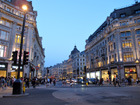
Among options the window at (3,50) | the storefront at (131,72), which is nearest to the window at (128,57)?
the storefront at (131,72)

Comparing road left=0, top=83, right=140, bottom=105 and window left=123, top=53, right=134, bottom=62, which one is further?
window left=123, top=53, right=134, bottom=62

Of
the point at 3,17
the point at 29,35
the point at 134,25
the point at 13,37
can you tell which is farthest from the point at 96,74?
the point at 3,17

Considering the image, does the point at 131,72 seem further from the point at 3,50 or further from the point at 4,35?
the point at 4,35

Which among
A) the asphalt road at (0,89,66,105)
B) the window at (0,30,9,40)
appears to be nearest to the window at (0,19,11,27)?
the window at (0,30,9,40)

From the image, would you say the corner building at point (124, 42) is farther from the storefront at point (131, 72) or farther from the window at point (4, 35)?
the window at point (4, 35)

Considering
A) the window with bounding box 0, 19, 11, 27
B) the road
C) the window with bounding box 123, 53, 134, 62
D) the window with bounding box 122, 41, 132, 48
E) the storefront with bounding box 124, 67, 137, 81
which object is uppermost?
the window with bounding box 0, 19, 11, 27

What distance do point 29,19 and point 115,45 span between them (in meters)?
29.3

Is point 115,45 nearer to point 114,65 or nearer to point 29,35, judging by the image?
point 114,65

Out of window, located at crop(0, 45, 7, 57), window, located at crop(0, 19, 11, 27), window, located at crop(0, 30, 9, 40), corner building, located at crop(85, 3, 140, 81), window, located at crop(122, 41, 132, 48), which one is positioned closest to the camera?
window, located at crop(0, 45, 7, 57)

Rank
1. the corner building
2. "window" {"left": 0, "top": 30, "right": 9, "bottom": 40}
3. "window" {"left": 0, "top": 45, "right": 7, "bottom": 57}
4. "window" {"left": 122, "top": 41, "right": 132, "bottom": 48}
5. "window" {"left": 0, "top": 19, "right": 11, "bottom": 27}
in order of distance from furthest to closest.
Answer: "window" {"left": 122, "top": 41, "right": 132, "bottom": 48}
the corner building
"window" {"left": 0, "top": 19, "right": 11, "bottom": 27}
"window" {"left": 0, "top": 30, "right": 9, "bottom": 40}
"window" {"left": 0, "top": 45, "right": 7, "bottom": 57}

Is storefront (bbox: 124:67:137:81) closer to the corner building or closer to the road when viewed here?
the corner building

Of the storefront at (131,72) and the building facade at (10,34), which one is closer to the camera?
the building facade at (10,34)

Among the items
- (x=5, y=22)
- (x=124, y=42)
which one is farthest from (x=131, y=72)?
(x=5, y=22)

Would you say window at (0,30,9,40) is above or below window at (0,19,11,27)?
below
